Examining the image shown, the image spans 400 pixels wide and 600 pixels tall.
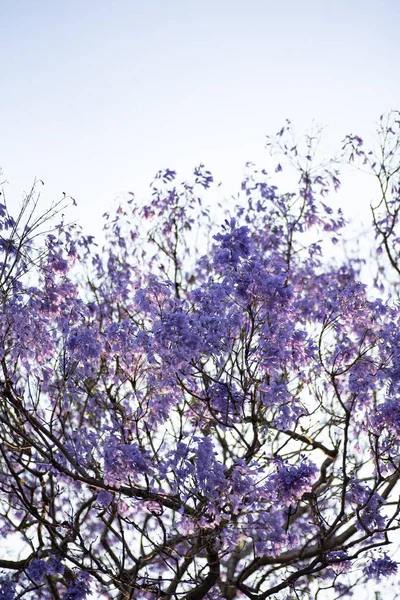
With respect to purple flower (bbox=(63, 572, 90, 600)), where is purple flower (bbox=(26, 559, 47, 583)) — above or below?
above

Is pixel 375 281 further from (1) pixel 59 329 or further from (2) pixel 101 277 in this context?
(1) pixel 59 329

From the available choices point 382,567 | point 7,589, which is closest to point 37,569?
point 7,589

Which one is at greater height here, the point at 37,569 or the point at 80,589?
the point at 37,569

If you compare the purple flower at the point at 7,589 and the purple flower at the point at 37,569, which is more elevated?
the purple flower at the point at 37,569

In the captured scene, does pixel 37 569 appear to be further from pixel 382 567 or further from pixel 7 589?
pixel 382 567

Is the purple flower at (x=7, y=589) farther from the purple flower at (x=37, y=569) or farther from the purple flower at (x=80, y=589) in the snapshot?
the purple flower at (x=80, y=589)

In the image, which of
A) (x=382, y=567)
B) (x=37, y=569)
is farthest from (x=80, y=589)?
(x=382, y=567)

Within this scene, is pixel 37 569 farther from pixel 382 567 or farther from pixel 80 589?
pixel 382 567

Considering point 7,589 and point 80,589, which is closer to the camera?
point 80,589

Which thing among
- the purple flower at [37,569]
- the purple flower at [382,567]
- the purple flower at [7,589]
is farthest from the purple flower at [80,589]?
the purple flower at [382,567]

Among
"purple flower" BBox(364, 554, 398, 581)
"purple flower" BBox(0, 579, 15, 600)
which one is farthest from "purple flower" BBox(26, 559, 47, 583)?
"purple flower" BBox(364, 554, 398, 581)

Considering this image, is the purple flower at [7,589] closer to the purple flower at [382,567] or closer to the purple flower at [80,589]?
the purple flower at [80,589]

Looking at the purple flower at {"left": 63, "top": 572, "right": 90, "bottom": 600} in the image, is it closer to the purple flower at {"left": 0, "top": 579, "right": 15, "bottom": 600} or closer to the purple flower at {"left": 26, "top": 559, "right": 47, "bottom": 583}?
the purple flower at {"left": 26, "top": 559, "right": 47, "bottom": 583}

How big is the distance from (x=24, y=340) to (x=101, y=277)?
295cm
